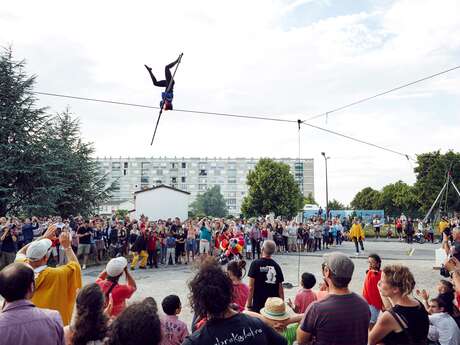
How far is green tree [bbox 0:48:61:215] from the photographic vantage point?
21.5m

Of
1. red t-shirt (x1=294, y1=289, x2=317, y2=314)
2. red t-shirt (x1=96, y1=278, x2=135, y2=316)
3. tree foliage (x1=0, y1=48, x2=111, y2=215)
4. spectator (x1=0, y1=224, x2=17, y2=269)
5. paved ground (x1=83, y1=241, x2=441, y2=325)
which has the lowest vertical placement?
paved ground (x1=83, y1=241, x2=441, y2=325)

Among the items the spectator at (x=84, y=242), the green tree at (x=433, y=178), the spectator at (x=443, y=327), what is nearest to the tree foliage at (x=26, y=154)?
the spectator at (x=84, y=242)

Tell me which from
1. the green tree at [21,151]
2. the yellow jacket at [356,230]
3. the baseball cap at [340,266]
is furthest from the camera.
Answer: the green tree at [21,151]

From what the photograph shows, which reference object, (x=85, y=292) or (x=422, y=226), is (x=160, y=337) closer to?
(x=85, y=292)

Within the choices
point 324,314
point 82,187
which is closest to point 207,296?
point 324,314

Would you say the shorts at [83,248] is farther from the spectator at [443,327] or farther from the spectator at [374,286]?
the spectator at [443,327]

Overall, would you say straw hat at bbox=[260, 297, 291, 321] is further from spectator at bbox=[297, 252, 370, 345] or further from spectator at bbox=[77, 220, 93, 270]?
spectator at bbox=[77, 220, 93, 270]

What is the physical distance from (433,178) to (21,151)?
148 ft

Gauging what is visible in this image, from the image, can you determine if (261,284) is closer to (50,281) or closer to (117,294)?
(117,294)

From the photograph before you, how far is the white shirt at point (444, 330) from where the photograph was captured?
172 inches

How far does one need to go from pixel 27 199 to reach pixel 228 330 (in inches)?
894

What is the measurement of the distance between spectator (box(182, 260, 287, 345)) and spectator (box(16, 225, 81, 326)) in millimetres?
2239

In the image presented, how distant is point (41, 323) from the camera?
281 centimetres

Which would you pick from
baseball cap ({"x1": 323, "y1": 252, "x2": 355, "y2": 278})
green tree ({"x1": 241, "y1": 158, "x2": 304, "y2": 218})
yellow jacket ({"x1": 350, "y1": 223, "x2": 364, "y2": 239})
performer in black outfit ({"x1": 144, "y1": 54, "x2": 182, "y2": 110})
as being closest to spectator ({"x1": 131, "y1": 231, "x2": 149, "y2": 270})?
performer in black outfit ({"x1": 144, "y1": 54, "x2": 182, "y2": 110})
